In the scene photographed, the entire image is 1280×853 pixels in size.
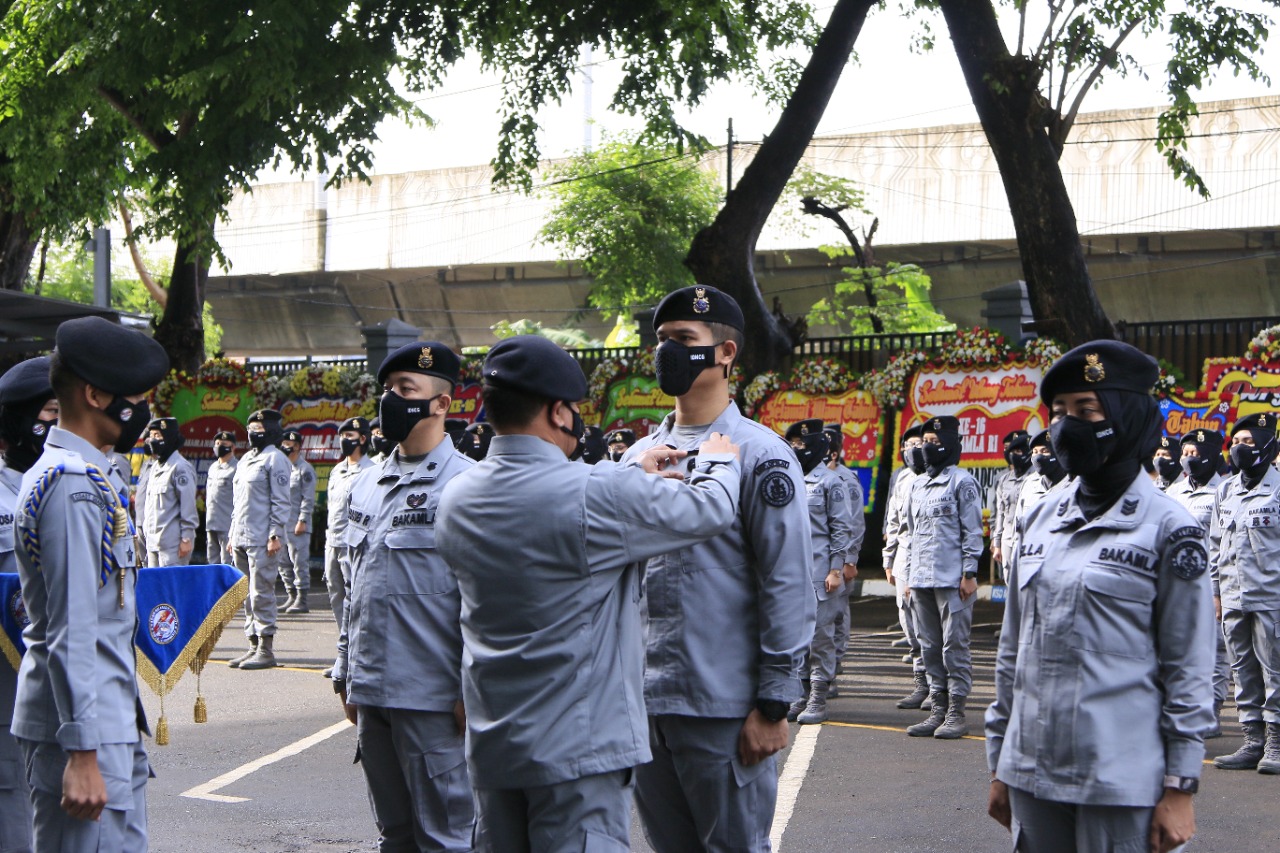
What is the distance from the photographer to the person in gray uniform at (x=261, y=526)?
1255 cm

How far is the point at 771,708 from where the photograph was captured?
3984 millimetres

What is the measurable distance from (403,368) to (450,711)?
131cm

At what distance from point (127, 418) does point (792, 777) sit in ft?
16.8

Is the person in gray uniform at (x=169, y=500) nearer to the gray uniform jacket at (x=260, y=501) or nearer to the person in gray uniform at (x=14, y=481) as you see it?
the gray uniform jacket at (x=260, y=501)

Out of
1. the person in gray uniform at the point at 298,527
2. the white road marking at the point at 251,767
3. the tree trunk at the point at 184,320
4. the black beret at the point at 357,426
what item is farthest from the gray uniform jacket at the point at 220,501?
the white road marking at the point at 251,767

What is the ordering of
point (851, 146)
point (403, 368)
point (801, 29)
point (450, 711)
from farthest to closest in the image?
point (851, 146) < point (801, 29) < point (403, 368) < point (450, 711)

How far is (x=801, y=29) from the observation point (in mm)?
20484

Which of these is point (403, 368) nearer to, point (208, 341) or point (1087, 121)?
point (1087, 121)

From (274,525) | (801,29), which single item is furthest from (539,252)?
(274,525)

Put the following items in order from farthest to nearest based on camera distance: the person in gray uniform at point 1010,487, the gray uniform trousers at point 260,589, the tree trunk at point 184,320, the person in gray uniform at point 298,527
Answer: the tree trunk at point 184,320 → the person in gray uniform at point 298,527 → the person in gray uniform at point 1010,487 → the gray uniform trousers at point 260,589

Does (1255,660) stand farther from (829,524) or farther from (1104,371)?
(1104,371)

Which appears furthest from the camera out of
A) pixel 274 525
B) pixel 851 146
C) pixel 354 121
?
pixel 851 146

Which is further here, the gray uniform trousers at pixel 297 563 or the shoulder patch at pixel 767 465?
the gray uniform trousers at pixel 297 563

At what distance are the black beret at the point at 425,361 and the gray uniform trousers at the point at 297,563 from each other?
39.0ft
